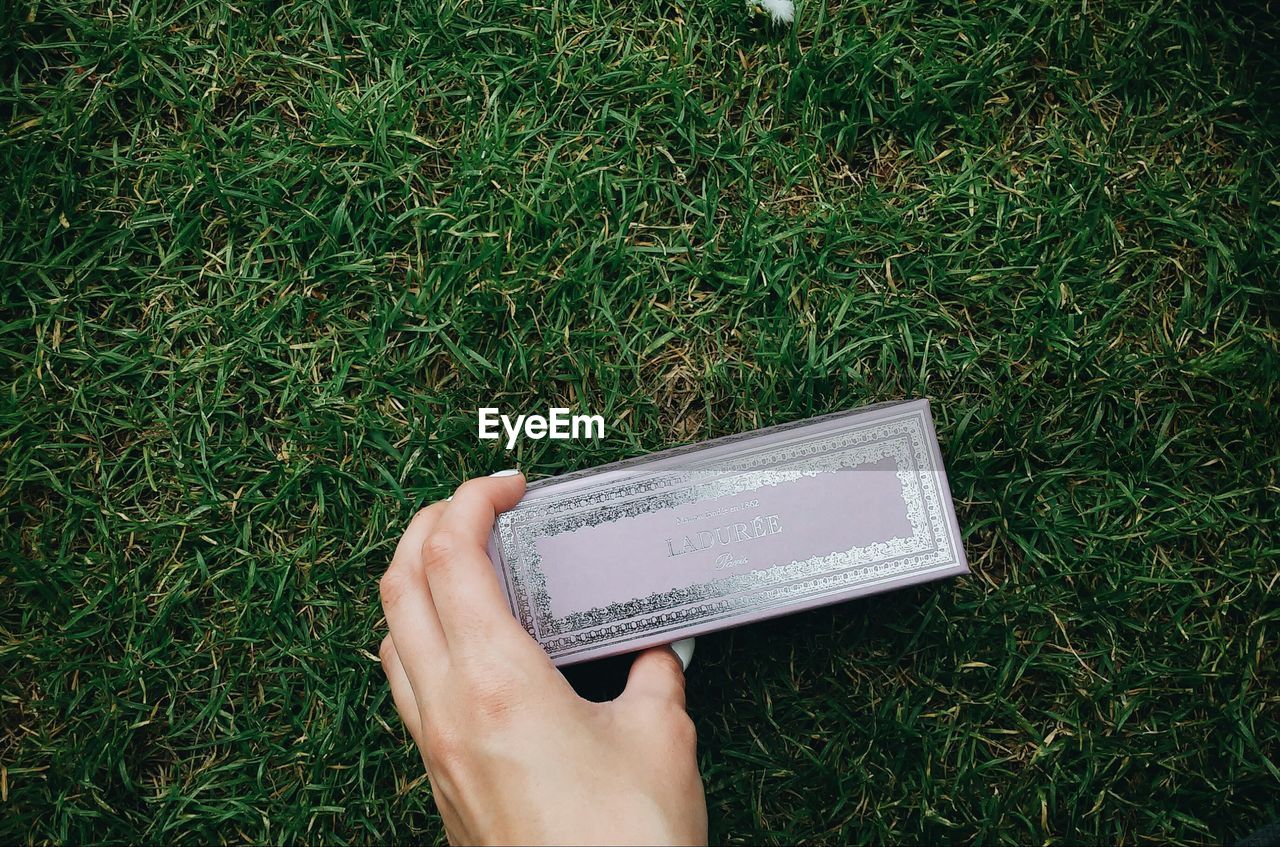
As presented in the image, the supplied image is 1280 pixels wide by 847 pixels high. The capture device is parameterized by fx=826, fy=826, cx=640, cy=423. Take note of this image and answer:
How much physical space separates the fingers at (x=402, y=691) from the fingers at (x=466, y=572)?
0.67 ft

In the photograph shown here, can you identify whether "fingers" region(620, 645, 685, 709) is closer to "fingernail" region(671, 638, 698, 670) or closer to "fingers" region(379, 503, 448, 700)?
"fingernail" region(671, 638, 698, 670)

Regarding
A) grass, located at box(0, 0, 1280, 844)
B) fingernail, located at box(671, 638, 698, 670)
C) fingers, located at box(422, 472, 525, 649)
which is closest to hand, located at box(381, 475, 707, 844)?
fingers, located at box(422, 472, 525, 649)

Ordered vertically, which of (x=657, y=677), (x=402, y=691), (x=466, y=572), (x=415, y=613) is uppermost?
(x=466, y=572)

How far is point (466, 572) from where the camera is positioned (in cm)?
139

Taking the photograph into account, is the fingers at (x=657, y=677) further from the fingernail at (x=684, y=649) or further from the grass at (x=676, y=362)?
the grass at (x=676, y=362)

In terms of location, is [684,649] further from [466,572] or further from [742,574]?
[466,572]

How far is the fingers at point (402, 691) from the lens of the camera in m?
1.51

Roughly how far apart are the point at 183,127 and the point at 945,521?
1990 mm

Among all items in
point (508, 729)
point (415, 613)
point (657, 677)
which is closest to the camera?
point (508, 729)

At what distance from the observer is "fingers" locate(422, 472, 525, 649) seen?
1359mm

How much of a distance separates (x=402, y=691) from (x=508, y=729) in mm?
379

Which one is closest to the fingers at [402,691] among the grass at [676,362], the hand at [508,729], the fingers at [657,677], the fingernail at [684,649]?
the hand at [508,729]

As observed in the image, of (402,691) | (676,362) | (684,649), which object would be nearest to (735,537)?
(684,649)

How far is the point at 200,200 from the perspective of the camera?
2.00 meters
